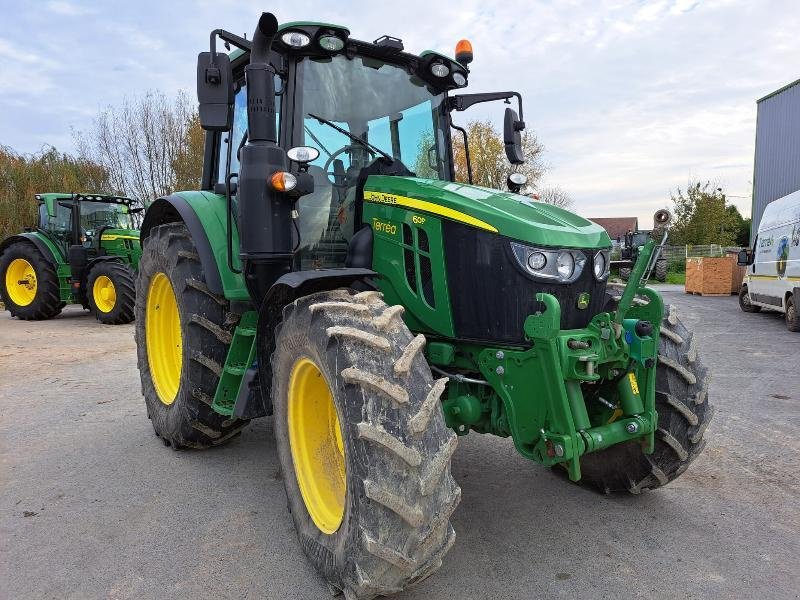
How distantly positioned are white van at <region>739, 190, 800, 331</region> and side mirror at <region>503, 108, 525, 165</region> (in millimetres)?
8852

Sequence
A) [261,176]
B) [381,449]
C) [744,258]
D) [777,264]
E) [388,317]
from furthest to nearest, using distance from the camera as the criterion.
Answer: [744,258], [777,264], [261,176], [388,317], [381,449]

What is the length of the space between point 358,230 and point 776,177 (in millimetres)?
22315

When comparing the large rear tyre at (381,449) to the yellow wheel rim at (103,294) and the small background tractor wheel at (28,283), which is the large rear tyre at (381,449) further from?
the small background tractor wheel at (28,283)

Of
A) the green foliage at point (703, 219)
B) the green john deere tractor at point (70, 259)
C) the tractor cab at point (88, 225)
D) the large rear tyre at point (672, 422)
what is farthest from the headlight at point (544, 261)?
the green foliage at point (703, 219)

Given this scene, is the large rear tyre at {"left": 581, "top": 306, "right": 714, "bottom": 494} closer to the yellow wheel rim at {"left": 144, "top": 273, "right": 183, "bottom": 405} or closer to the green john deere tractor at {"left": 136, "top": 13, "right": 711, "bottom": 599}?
the green john deere tractor at {"left": 136, "top": 13, "right": 711, "bottom": 599}

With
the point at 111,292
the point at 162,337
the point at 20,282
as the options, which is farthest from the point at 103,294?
the point at 162,337

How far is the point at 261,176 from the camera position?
119 inches

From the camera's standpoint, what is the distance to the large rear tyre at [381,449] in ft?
7.01

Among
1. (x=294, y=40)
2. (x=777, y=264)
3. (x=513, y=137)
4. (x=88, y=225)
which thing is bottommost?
(x=777, y=264)

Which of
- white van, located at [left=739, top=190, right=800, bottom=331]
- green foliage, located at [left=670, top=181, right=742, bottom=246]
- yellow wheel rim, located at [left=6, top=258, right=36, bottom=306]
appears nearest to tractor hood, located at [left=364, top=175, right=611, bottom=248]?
white van, located at [left=739, top=190, right=800, bottom=331]

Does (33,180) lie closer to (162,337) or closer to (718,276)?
(162,337)

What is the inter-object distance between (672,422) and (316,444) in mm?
1813

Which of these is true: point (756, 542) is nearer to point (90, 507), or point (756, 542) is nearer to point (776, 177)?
point (90, 507)

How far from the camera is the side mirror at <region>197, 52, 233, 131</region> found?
9.47ft
